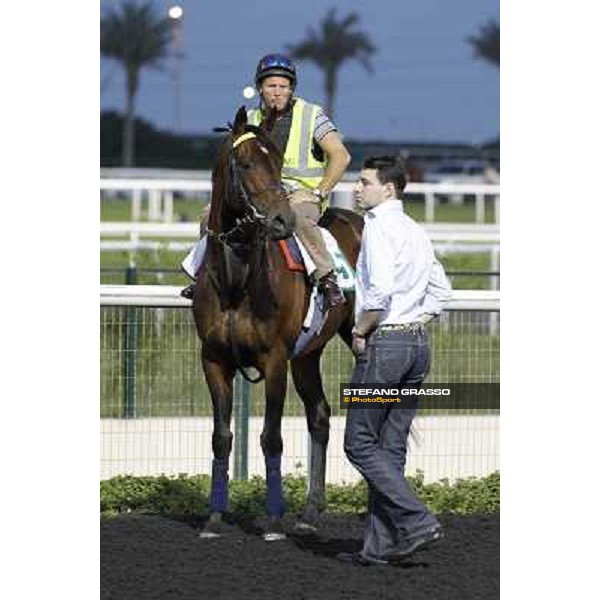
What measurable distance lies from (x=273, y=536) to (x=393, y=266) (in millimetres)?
2014

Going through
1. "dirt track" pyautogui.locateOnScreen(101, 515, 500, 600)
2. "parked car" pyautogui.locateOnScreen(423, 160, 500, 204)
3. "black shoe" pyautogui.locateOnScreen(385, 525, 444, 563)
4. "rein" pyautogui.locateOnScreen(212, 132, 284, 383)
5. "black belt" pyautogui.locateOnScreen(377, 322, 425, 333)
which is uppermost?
"parked car" pyautogui.locateOnScreen(423, 160, 500, 204)

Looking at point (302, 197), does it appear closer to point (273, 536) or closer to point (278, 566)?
point (273, 536)

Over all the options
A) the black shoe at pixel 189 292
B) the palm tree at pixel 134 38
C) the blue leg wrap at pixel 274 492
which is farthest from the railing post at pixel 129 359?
the palm tree at pixel 134 38

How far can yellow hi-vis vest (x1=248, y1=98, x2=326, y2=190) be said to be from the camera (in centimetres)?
1021

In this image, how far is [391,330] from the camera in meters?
8.29

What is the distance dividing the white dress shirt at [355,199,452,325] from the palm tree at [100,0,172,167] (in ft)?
155

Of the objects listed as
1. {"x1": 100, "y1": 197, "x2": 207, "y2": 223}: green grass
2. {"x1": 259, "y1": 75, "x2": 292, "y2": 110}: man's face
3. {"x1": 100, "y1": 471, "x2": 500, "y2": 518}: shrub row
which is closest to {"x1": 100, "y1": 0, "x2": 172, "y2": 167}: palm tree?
{"x1": 100, "y1": 197, "x2": 207, "y2": 223}: green grass

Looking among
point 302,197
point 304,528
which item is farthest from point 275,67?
point 304,528

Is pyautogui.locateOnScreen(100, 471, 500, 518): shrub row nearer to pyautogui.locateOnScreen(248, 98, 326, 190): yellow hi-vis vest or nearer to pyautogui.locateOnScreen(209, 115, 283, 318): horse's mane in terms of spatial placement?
pyautogui.locateOnScreen(209, 115, 283, 318): horse's mane

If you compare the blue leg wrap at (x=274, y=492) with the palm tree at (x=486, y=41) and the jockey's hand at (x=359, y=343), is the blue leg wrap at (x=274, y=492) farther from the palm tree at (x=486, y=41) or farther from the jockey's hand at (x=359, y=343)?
the palm tree at (x=486, y=41)
